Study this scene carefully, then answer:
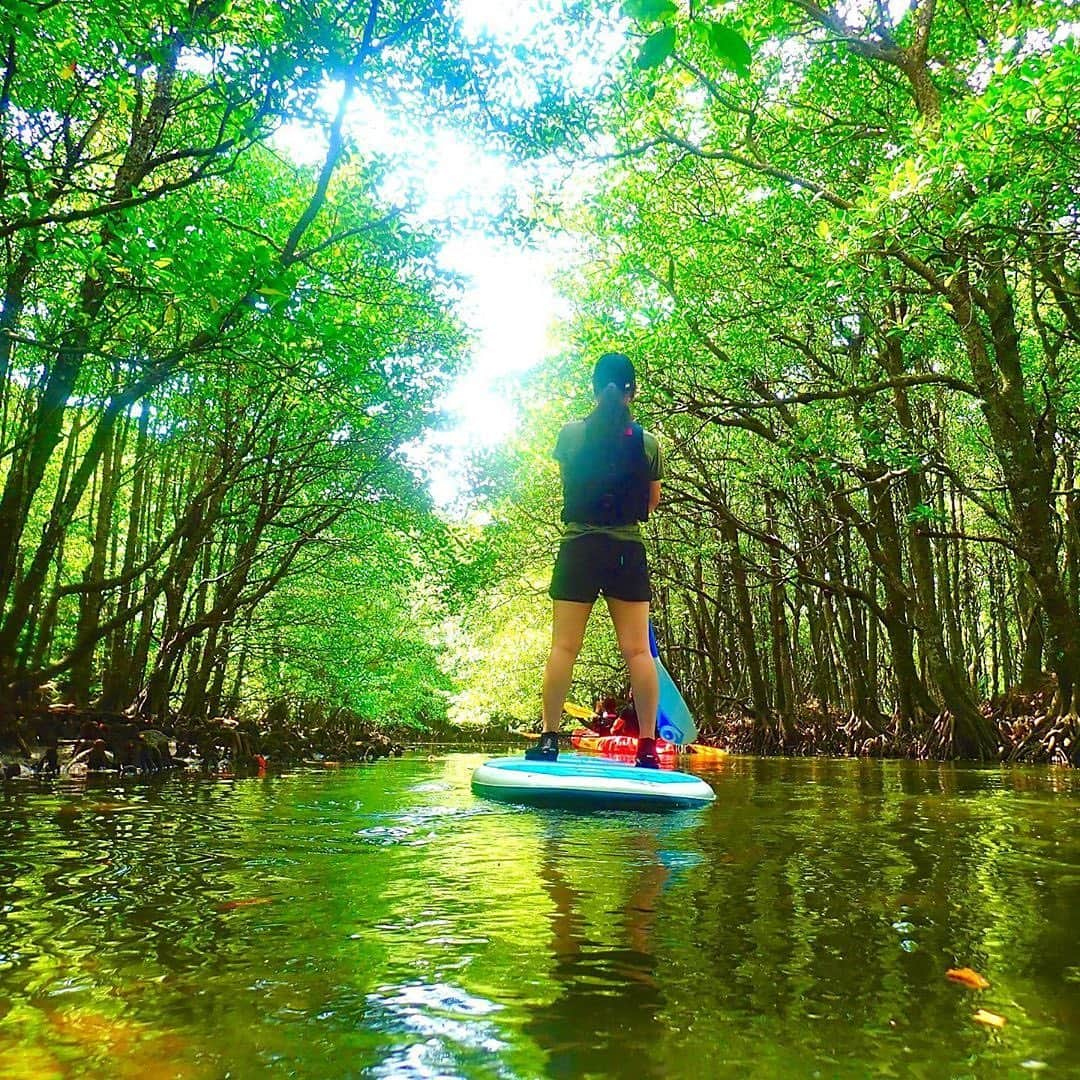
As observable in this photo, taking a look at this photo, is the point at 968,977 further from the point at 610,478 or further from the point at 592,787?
the point at 610,478

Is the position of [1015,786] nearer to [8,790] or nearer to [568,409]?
[8,790]

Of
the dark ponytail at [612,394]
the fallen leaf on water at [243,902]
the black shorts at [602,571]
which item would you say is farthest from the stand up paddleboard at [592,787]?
the fallen leaf on water at [243,902]

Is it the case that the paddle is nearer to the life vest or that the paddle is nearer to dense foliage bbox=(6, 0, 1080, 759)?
the life vest

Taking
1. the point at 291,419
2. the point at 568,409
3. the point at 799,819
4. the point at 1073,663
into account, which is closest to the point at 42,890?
the point at 799,819

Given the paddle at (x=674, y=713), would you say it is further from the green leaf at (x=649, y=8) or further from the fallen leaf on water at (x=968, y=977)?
the green leaf at (x=649, y=8)

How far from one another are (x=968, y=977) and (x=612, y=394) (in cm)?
397

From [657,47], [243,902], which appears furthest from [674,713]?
[657,47]

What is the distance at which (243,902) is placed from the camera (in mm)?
2176

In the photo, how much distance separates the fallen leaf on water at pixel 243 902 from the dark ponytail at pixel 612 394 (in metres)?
3.57

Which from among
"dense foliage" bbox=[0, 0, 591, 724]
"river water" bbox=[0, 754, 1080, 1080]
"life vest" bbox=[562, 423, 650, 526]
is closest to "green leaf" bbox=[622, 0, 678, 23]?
"river water" bbox=[0, 754, 1080, 1080]

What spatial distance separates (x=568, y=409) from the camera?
55.0ft

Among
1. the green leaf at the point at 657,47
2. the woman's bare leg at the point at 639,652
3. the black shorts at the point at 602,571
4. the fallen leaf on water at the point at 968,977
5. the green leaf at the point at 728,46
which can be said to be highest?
the green leaf at the point at 657,47

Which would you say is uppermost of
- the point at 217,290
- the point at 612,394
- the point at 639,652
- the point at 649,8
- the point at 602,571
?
the point at 217,290

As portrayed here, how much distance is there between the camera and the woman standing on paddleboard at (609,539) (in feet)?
17.1
